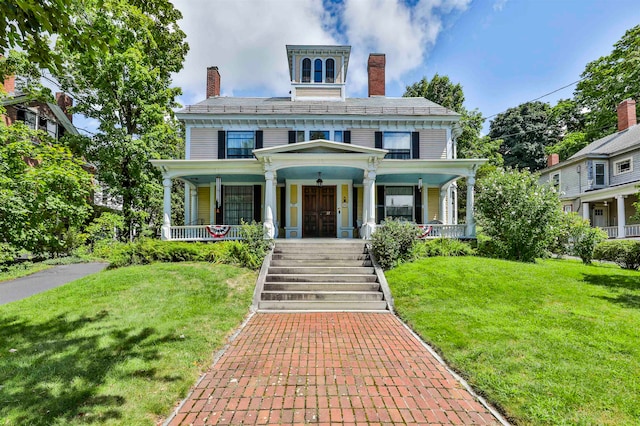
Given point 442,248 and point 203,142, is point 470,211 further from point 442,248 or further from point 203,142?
point 203,142

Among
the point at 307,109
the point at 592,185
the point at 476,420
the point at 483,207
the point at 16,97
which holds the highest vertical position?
the point at 16,97

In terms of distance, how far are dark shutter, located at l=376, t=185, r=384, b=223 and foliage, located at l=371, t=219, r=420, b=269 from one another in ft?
13.8

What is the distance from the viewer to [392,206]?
47.5 feet

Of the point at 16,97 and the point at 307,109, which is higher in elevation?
the point at 16,97

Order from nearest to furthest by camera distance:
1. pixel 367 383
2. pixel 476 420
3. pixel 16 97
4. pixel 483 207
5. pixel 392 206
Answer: pixel 476 420, pixel 367 383, pixel 483 207, pixel 392 206, pixel 16 97

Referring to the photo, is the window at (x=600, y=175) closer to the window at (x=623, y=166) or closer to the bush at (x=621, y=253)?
the window at (x=623, y=166)

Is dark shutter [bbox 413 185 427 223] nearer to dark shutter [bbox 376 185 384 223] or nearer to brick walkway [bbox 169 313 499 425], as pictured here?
dark shutter [bbox 376 185 384 223]

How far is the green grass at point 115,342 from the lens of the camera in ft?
10.9

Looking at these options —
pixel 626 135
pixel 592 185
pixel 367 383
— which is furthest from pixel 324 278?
pixel 626 135

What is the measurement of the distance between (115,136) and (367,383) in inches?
632

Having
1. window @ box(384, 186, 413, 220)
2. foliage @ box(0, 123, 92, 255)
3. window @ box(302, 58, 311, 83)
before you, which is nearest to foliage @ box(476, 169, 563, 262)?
window @ box(384, 186, 413, 220)

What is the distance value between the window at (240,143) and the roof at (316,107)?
109cm

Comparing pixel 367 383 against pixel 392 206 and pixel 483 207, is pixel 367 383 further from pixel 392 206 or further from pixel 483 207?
pixel 392 206

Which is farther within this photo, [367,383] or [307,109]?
[307,109]
